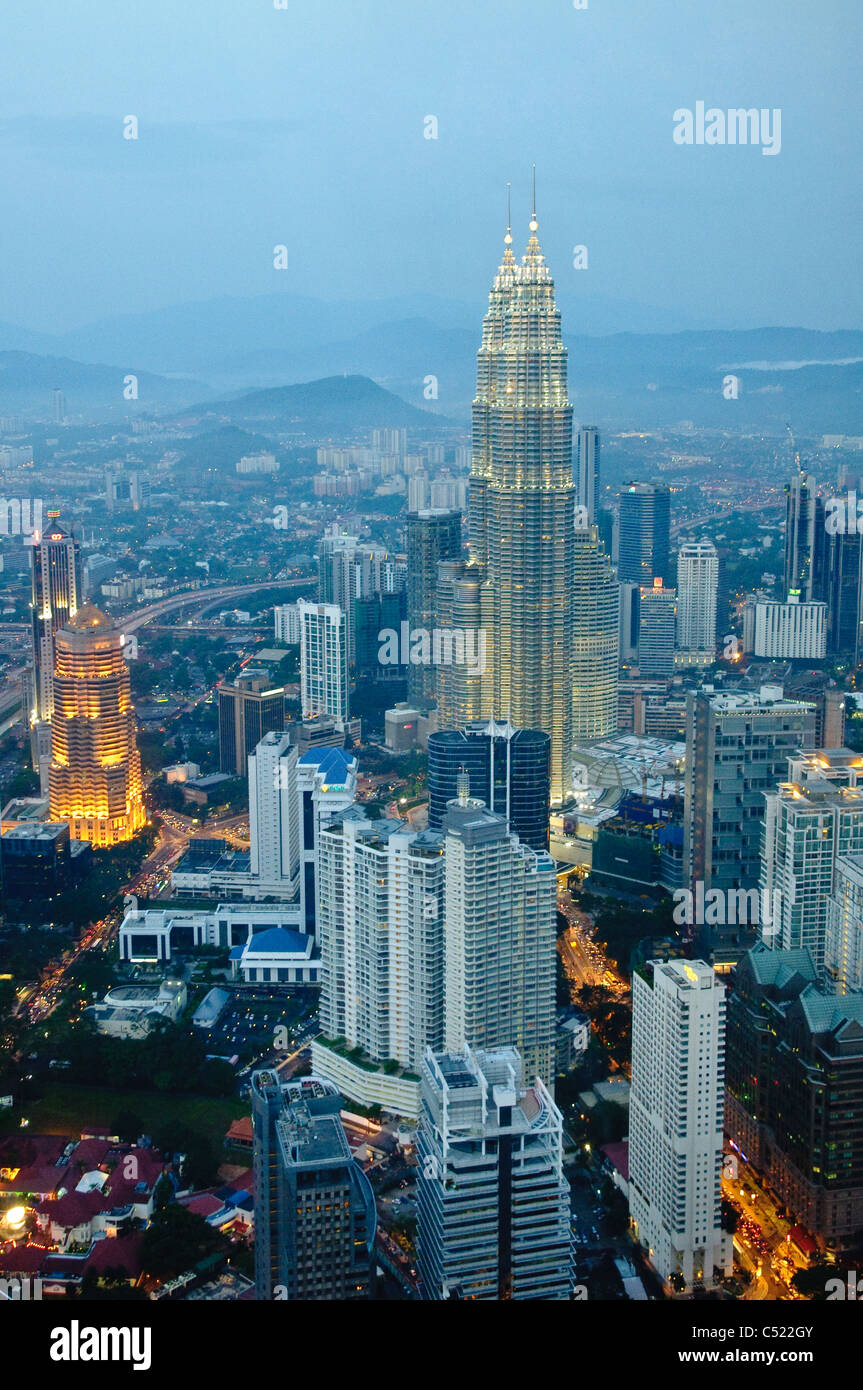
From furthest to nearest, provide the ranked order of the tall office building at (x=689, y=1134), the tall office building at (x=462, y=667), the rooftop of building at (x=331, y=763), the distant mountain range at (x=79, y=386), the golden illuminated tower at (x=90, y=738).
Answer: the tall office building at (x=462, y=667) → the golden illuminated tower at (x=90, y=738) → the distant mountain range at (x=79, y=386) → the rooftop of building at (x=331, y=763) → the tall office building at (x=689, y=1134)

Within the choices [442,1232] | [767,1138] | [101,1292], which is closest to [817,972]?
[767,1138]

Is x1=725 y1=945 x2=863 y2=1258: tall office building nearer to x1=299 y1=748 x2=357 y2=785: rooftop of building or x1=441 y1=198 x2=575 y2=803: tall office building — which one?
x1=299 y1=748 x2=357 y2=785: rooftop of building

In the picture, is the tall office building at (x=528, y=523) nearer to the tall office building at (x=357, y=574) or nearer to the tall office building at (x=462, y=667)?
the tall office building at (x=462, y=667)

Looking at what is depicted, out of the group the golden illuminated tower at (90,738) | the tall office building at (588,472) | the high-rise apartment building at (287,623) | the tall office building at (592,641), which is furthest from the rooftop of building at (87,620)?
the tall office building at (588,472)

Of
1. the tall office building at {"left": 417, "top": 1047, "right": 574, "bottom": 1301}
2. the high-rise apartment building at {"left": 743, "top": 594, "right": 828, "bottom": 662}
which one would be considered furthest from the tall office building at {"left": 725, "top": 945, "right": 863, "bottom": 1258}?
the high-rise apartment building at {"left": 743, "top": 594, "right": 828, "bottom": 662}

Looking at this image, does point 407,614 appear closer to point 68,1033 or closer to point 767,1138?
point 68,1033

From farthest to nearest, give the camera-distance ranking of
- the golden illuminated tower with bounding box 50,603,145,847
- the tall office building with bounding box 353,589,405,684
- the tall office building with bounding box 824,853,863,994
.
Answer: the tall office building with bounding box 353,589,405,684, the golden illuminated tower with bounding box 50,603,145,847, the tall office building with bounding box 824,853,863,994
